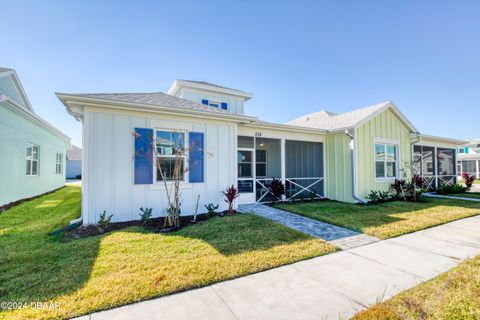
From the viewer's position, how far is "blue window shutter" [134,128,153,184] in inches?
250

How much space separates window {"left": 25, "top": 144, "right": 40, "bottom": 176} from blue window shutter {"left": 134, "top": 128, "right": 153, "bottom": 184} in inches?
351

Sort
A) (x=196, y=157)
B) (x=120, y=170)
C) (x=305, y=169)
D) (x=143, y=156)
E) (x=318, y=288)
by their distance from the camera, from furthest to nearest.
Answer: (x=305, y=169) → (x=196, y=157) → (x=143, y=156) → (x=120, y=170) → (x=318, y=288)

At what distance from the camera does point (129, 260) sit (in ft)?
12.2

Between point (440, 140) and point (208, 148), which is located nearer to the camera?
point (208, 148)

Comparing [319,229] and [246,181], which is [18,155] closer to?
[246,181]

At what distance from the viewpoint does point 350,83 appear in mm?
15125

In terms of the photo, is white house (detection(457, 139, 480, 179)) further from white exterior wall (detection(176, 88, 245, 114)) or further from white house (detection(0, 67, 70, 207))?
white house (detection(0, 67, 70, 207))

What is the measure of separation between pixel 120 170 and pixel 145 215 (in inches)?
58.5

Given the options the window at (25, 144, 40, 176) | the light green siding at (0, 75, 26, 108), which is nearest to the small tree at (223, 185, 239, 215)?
the window at (25, 144, 40, 176)

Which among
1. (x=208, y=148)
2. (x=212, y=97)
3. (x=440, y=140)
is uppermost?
(x=212, y=97)

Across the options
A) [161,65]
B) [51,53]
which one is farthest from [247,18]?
[51,53]

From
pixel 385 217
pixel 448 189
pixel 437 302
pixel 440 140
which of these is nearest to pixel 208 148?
pixel 385 217

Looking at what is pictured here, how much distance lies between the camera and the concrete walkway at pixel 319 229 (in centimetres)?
478

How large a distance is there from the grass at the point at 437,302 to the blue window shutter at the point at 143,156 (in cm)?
595
